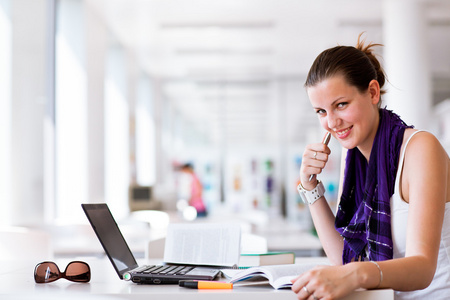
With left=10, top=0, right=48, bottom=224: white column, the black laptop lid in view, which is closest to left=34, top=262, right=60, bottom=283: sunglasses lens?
the black laptop lid

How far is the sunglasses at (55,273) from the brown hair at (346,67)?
2.96ft

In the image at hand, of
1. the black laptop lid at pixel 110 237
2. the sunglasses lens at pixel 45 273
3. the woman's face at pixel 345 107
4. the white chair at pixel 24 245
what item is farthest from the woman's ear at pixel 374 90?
the white chair at pixel 24 245

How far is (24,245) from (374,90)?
2.16 meters

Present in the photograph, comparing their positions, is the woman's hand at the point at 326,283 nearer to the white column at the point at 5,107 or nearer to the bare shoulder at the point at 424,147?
the bare shoulder at the point at 424,147

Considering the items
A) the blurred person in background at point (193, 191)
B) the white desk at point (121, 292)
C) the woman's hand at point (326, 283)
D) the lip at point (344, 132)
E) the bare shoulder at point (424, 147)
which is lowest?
the blurred person in background at point (193, 191)

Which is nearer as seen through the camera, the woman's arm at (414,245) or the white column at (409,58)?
the woman's arm at (414,245)

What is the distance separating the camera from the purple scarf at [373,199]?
1.63m

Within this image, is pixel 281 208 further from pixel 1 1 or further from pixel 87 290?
pixel 87 290

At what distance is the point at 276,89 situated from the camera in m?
12.0

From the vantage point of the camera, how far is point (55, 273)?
1602 millimetres

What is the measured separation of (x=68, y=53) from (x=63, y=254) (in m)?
3.23

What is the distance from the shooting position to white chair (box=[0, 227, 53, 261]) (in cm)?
298

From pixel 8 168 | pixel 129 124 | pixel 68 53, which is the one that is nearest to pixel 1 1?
pixel 8 168

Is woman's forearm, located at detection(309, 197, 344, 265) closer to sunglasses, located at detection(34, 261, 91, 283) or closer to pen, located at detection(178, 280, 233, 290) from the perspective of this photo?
pen, located at detection(178, 280, 233, 290)
